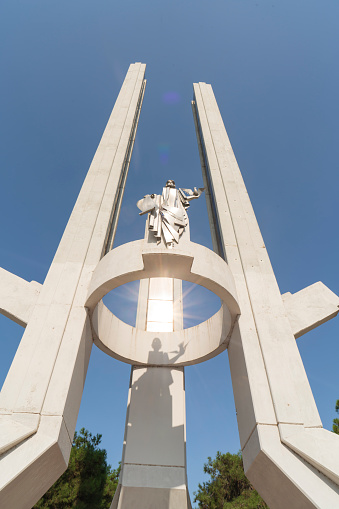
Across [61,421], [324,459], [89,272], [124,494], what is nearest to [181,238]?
[89,272]

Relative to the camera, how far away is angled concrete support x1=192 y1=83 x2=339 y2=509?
5.16 m

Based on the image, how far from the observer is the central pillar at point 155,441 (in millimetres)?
9984

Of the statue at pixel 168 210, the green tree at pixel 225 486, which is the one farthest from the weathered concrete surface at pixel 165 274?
the green tree at pixel 225 486

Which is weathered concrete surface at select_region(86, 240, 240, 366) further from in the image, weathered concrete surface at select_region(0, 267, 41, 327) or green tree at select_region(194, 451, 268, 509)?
green tree at select_region(194, 451, 268, 509)

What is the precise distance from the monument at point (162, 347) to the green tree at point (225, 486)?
47.9ft

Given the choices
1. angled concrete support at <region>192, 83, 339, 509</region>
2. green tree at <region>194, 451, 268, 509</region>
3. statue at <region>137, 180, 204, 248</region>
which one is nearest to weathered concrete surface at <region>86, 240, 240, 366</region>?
statue at <region>137, 180, 204, 248</region>

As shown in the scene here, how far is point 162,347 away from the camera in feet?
39.2

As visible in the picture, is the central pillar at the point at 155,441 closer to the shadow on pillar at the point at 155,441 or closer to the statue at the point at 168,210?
the shadow on pillar at the point at 155,441

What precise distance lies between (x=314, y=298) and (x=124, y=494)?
8.35 m

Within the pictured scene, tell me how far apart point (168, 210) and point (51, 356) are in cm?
479

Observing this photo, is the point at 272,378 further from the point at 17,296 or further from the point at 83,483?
the point at 83,483

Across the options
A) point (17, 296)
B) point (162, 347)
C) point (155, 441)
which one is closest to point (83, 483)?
point (155, 441)

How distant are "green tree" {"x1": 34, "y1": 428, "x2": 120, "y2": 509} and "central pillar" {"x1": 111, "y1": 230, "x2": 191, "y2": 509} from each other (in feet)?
30.5

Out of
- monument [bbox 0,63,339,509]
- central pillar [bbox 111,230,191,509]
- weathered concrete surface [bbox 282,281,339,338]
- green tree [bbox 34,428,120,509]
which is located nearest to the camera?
monument [bbox 0,63,339,509]
